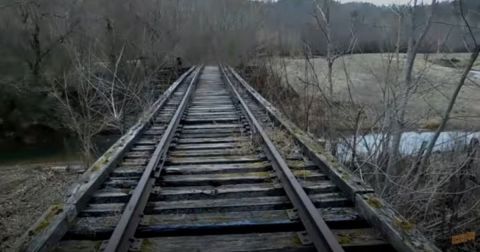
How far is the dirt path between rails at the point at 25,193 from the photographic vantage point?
9844 millimetres

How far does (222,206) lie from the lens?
392 cm

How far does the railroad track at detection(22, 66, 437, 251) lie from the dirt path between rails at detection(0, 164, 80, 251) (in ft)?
16.0

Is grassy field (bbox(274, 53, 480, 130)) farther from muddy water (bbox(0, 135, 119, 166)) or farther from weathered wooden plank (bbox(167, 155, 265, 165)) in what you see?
muddy water (bbox(0, 135, 119, 166))

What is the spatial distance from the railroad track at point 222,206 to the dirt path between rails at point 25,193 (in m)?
4.87

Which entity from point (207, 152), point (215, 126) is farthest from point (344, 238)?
point (215, 126)

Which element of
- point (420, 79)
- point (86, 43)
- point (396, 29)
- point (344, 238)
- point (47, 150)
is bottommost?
point (47, 150)

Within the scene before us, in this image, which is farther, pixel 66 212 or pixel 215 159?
pixel 215 159

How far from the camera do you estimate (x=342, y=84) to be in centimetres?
2884

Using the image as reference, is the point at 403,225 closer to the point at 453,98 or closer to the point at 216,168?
the point at 216,168

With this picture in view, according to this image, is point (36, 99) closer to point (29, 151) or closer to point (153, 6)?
point (29, 151)

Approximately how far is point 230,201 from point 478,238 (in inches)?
178

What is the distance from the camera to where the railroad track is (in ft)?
10.3

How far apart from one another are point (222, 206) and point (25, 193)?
11.3 metres

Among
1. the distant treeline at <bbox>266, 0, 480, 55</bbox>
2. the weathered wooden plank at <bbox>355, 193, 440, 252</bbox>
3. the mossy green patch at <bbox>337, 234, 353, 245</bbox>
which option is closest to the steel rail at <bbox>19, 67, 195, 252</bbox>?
the mossy green patch at <bbox>337, 234, 353, 245</bbox>
